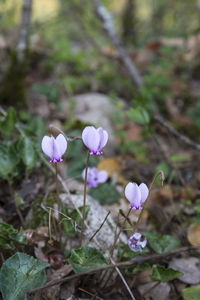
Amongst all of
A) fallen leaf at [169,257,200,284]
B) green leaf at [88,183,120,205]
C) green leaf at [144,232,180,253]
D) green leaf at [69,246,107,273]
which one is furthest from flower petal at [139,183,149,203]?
green leaf at [88,183,120,205]

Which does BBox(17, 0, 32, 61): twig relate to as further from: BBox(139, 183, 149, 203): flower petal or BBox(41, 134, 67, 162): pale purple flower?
BBox(139, 183, 149, 203): flower petal

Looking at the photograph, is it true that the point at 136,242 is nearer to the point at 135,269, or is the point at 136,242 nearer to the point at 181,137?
the point at 135,269

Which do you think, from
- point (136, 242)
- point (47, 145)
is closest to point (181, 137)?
point (136, 242)

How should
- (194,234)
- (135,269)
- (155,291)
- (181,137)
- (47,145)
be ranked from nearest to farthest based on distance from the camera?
1. (47,145)
2. (135,269)
3. (155,291)
4. (194,234)
5. (181,137)

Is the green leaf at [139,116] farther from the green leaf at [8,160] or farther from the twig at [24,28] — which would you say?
the twig at [24,28]

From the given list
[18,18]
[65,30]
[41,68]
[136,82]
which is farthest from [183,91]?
[18,18]

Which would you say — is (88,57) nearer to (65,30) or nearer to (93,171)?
(65,30)

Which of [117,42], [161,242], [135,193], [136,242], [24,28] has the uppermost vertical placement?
[24,28]

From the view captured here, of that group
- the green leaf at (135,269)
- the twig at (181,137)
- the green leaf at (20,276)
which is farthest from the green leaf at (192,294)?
the twig at (181,137)
